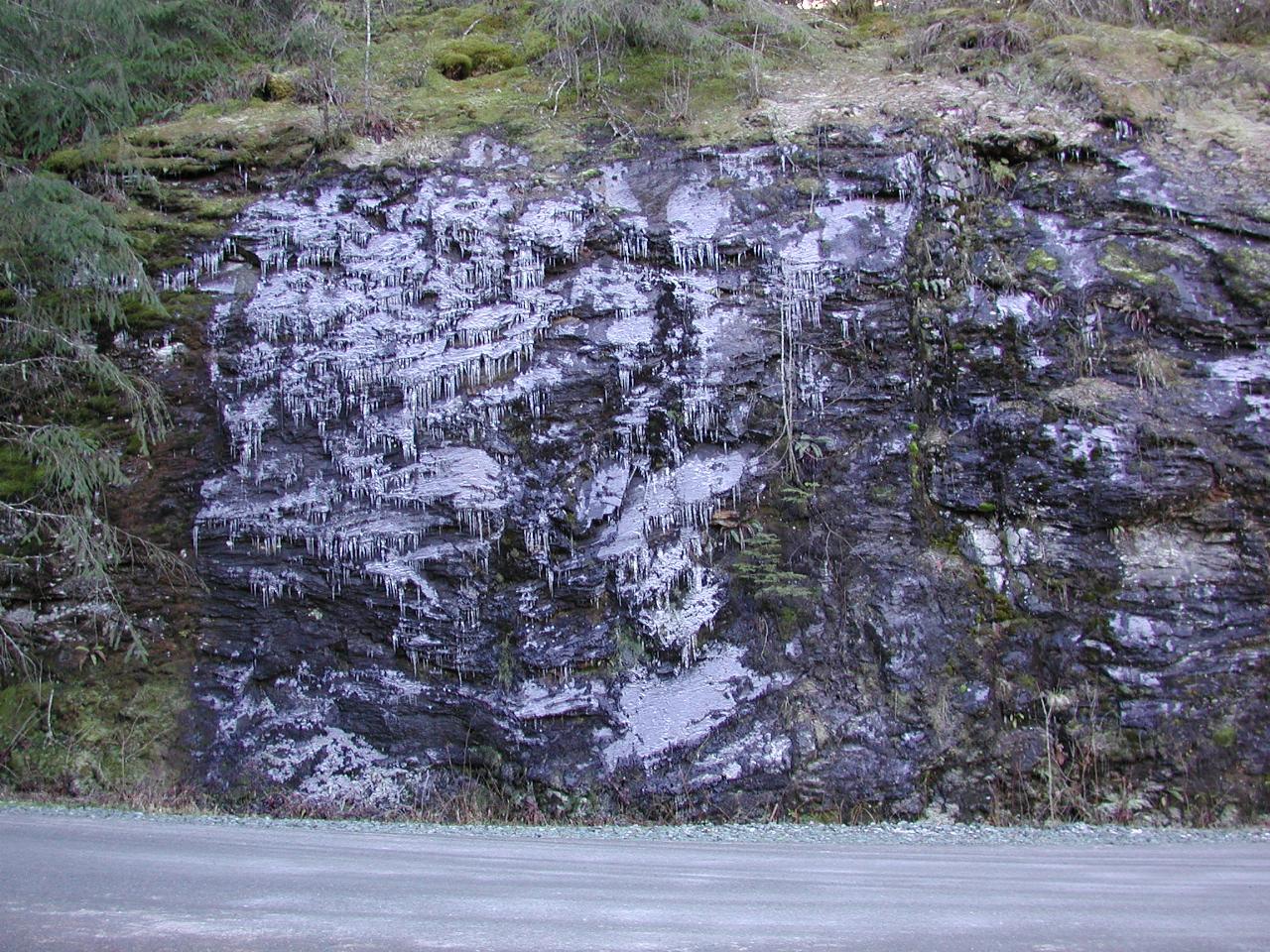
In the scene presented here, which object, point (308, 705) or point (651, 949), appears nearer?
point (651, 949)

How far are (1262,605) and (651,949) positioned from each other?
7.04 metres

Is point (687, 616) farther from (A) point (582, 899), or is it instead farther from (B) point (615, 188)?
(A) point (582, 899)

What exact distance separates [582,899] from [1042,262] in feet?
23.8

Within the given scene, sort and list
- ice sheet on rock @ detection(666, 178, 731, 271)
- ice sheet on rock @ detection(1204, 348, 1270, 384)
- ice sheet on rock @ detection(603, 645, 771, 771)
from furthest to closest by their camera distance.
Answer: ice sheet on rock @ detection(666, 178, 731, 271)
ice sheet on rock @ detection(1204, 348, 1270, 384)
ice sheet on rock @ detection(603, 645, 771, 771)

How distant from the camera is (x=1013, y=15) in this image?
378 inches

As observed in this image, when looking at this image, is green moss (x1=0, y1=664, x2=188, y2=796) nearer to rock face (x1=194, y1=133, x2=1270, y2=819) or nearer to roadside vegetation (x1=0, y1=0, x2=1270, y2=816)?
roadside vegetation (x1=0, y1=0, x2=1270, y2=816)

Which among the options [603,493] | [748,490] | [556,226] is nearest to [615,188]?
[556,226]

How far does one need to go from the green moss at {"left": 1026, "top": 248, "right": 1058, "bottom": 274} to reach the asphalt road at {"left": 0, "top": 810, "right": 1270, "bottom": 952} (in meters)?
5.19

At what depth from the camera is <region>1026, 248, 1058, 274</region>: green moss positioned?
7797 mm

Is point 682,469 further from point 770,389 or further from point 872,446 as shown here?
point 872,446

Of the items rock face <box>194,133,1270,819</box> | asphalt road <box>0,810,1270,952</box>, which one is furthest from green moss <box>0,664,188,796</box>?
asphalt road <box>0,810,1270,952</box>

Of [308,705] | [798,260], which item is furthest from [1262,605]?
[308,705]

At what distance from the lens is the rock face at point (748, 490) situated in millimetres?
6875

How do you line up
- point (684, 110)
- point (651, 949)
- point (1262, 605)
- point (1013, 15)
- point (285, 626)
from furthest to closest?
point (1013, 15), point (684, 110), point (285, 626), point (1262, 605), point (651, 949)
